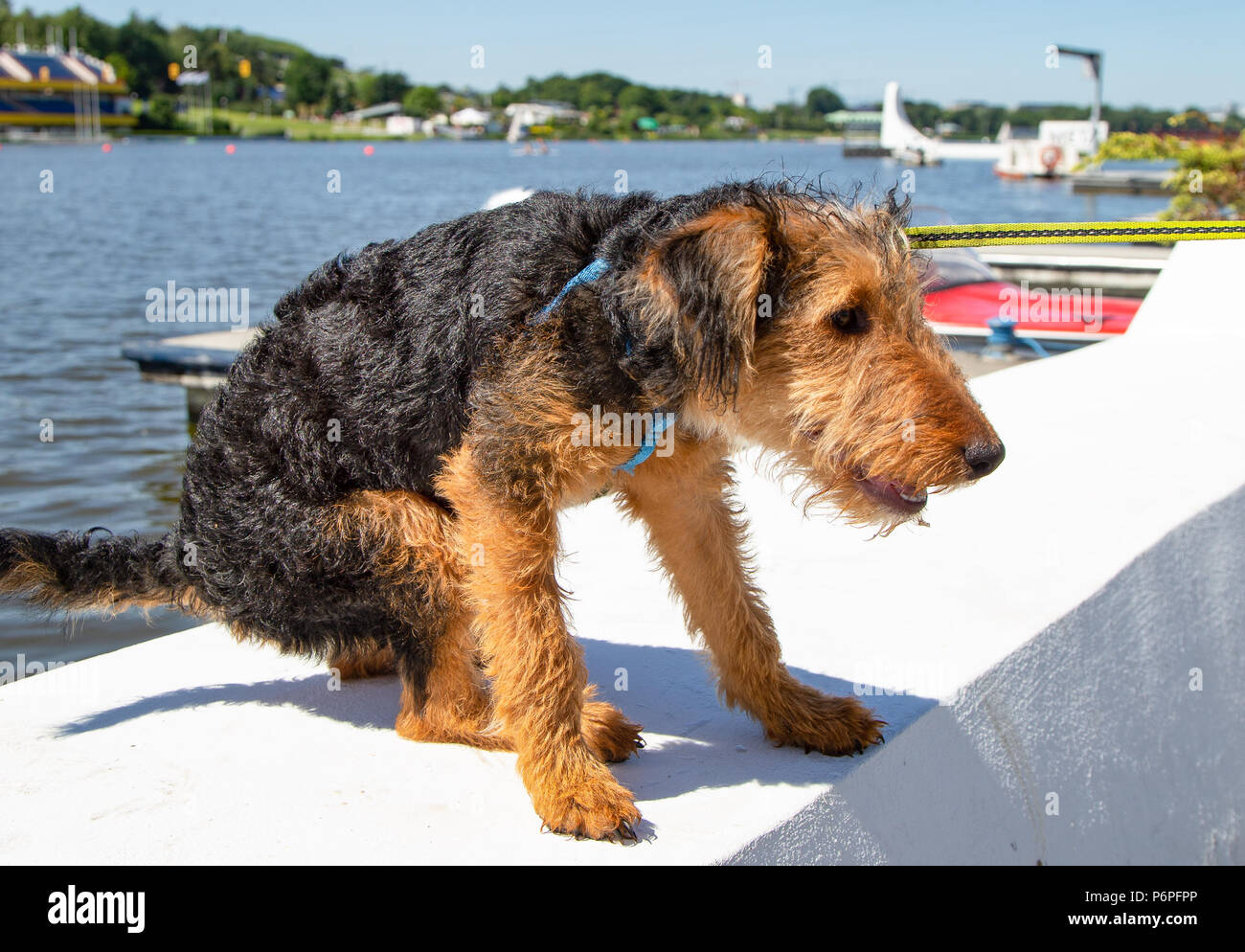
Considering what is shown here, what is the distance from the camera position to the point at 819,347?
2.56 meters

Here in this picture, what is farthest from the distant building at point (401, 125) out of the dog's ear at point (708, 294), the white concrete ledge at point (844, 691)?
the dog's ear at point (708, 294)

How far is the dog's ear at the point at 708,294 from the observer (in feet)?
7.97

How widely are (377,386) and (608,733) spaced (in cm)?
111

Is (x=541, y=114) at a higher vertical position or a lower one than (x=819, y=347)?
higher

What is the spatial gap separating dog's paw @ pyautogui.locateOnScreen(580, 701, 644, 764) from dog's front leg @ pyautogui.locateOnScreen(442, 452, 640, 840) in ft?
0.80

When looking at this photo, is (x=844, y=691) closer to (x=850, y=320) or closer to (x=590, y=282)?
(x=850, y=320)

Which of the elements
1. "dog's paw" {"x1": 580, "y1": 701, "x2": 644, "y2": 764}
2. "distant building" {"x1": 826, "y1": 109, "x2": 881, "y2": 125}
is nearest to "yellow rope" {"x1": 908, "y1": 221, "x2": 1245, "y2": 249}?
"dog's paw" {"x1": 580, "y1": 701, "x2": 644, "y2": 764}

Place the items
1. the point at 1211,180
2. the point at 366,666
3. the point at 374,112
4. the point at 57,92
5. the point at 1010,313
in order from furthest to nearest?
the point at 374,112 < the point at 57,92 < the point at 1211,180 < the point at 1010,313 < the point at 366,666

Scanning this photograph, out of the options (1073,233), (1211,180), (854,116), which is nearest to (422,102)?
(854,116)

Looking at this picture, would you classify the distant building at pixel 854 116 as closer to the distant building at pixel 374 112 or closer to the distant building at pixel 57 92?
the distant building at pixel 374 112

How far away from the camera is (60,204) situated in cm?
3472

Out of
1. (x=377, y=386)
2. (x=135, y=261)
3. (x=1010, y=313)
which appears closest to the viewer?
(x=377, y=386)
